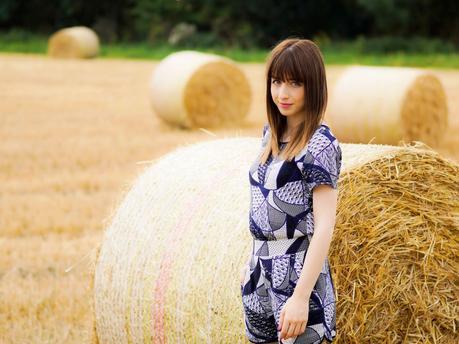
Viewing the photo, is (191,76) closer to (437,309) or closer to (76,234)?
(76,234)

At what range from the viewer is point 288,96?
9.04 feet

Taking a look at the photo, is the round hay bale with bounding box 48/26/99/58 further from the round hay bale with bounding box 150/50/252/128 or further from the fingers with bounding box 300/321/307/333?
the fingers with bounding box 300/321/307/333

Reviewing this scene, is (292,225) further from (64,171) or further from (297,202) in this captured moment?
(64,171)

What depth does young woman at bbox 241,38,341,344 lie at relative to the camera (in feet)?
8.84

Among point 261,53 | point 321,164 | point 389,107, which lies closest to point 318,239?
point 321,164

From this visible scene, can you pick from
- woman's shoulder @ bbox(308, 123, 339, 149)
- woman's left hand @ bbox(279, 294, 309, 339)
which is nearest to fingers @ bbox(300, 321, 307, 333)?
woman's left hand @ bbox(279, 294, 309, 339)

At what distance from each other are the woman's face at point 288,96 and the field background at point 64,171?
5.25 ft

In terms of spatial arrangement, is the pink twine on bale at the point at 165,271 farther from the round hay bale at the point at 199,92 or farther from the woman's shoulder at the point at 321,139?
the round hay bale at the point at 199,92

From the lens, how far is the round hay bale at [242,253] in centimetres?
341

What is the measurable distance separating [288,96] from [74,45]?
1000 inches

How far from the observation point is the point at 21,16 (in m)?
38.9

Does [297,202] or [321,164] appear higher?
[321,164]

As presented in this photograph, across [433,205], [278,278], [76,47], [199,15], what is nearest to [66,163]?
[433,205]

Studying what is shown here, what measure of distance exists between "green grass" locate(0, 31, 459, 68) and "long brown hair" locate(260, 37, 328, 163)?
67.3 feet
